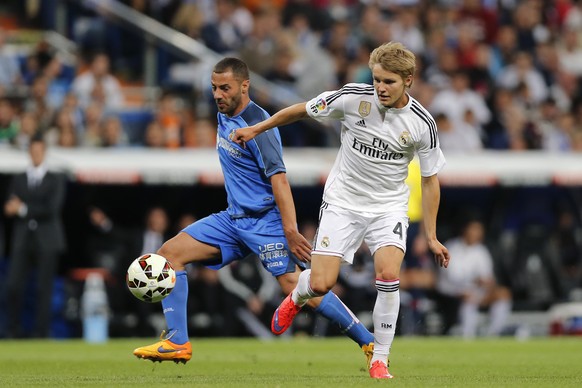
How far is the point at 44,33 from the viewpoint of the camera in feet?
70.6

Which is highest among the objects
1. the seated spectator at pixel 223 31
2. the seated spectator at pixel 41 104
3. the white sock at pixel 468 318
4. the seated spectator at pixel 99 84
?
the seated spectator at pixel 223 31

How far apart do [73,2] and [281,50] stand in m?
3.55

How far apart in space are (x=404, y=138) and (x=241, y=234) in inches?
61.9

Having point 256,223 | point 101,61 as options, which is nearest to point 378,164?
point 256,223

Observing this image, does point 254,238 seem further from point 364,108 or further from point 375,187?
point 364,108

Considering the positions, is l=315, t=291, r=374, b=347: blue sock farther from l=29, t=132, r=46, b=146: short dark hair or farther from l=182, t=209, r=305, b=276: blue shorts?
l=29, t=132, r=46, b=146: short dark hair

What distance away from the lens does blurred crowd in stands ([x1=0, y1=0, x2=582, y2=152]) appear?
18.7 metres

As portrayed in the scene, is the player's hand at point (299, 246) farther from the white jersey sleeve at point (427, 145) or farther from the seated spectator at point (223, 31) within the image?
the seated spectator at point (223, 31)

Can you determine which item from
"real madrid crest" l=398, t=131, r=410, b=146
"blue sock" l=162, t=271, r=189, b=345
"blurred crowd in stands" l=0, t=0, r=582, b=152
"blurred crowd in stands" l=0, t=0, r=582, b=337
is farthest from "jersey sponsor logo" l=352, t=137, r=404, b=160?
"blurred crowd in stands" l=0, t=0, r=582, b=152

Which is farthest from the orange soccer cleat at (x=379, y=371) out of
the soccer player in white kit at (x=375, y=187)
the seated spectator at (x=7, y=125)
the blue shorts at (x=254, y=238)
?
the seated spectator at (x=7, y=125)

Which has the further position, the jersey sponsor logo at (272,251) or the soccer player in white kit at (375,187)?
the jersey sponsor logo at (272,251)

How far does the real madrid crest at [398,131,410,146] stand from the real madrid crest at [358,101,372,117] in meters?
0.29

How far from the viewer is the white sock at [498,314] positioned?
62.6ft

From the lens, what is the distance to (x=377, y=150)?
9.48 metres
